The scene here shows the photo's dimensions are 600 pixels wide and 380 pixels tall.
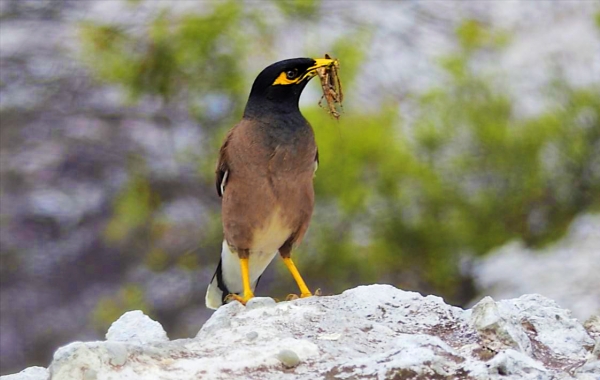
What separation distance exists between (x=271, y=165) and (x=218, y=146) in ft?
12.8

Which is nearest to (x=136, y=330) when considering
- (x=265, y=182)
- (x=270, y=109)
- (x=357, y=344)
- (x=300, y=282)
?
(x=357, y=344)

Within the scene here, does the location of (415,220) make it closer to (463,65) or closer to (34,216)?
(463,65)

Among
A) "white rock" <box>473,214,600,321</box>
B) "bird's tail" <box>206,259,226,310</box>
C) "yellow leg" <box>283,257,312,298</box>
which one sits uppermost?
"white rock" <box>473,214,600,321</box>

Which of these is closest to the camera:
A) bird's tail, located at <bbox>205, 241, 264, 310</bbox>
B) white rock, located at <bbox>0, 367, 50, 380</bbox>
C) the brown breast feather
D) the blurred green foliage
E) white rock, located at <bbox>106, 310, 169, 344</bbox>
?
white rock, located at <bbox>0, 367, 50, 380</bbox>

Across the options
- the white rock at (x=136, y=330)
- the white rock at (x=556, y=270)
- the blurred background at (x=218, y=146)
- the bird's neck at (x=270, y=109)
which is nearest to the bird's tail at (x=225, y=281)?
the bird's neck at (x=270, y=109)

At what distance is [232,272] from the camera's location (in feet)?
18.2

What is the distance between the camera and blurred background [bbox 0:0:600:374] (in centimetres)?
837

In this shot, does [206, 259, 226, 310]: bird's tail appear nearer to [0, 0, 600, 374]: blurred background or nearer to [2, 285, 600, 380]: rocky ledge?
[2, 285, 600, 380]: rocky ledge

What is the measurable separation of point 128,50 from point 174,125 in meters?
0.67

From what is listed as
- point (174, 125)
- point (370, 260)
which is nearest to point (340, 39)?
point (174, 125)

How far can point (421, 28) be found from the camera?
10445mm

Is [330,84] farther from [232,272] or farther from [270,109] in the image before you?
[232,272]

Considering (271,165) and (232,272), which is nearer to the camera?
(271,165)

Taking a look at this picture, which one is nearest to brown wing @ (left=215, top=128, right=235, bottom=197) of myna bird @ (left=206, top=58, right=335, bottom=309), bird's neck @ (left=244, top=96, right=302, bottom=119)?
myna bird @ (left=206, top=58, right=335, bottom=309)
